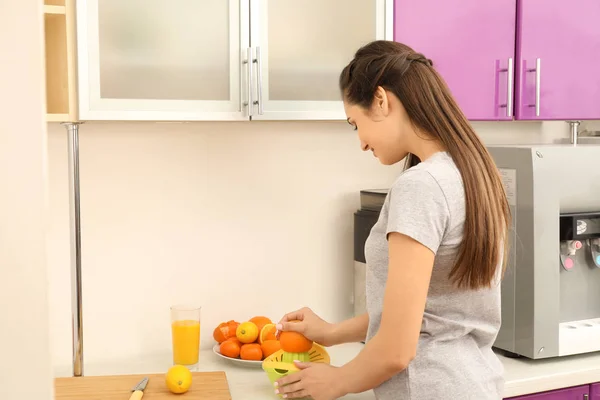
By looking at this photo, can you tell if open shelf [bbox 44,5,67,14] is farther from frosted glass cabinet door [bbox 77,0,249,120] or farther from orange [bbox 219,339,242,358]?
orange [bbox 219,339,242,358]

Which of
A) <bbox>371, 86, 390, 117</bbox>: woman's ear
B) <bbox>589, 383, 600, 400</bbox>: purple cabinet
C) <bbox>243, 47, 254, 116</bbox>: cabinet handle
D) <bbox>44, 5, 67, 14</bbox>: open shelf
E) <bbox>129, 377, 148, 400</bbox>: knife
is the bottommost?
<bbox>589, 383, 600, 400</bbox>: purple cabinet

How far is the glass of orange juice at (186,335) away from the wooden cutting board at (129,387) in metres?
0.08

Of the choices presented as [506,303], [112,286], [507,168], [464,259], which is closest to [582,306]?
[506,303]

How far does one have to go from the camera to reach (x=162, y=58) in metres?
1.86

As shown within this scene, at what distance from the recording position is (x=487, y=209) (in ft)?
4.83

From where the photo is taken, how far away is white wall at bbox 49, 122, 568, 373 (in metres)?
2.17

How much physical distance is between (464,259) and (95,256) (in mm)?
1100

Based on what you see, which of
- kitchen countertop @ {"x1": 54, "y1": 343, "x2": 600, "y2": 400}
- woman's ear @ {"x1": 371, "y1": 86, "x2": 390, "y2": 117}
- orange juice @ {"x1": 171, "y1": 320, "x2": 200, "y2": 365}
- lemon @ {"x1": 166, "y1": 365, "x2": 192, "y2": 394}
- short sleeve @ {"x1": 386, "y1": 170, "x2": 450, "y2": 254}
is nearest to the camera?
short sleeve @ {"x1": 386, "y1": 170, "x2": 450, "y2": 254}

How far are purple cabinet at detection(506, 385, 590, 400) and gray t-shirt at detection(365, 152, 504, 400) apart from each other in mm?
439

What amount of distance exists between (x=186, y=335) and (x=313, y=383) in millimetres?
495

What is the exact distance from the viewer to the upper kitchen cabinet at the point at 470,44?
2109 mm

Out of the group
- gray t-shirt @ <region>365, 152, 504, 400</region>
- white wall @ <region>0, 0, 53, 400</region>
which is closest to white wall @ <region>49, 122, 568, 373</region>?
gray t-shirt @ <region>365, 152, 504, 400</region>

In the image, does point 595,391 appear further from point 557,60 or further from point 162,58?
point 162,58

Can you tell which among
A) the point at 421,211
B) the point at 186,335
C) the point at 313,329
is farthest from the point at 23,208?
the point at 186,335
